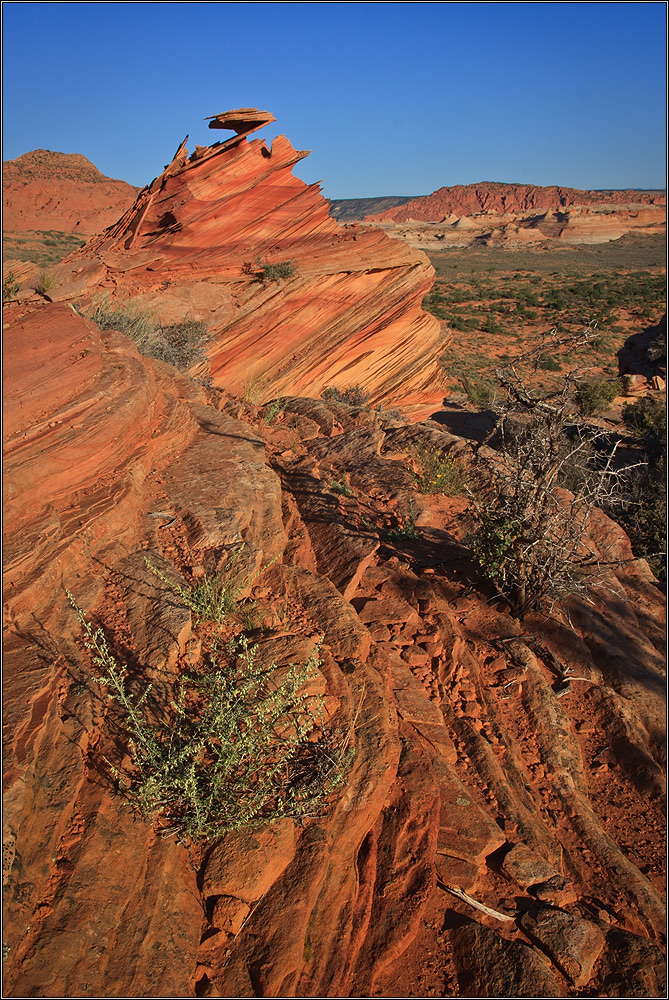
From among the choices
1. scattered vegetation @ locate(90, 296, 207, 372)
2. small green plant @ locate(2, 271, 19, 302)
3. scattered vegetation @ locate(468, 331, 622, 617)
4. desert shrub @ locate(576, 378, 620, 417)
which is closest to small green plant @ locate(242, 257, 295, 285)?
scattered vegetation @ locate(90, 296, 207, 372)

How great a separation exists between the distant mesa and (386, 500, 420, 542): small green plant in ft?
33.0

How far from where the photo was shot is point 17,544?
132 inches

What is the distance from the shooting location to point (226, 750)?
8.39 ft

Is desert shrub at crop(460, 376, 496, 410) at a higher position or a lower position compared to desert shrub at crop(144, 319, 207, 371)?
lower

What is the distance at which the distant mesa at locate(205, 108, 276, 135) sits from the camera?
11273 mm

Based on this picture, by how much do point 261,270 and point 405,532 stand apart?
336 inches

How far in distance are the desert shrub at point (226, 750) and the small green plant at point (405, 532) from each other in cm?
247

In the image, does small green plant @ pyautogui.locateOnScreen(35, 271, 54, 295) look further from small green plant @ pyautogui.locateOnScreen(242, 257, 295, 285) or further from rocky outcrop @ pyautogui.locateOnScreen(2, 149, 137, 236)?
rocky outcrop @ pyautogui.locateOnScreen(2, 149, 137, 236)

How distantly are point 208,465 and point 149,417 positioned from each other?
2.30 ft

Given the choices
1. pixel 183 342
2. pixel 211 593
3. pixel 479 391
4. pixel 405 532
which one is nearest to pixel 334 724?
pixel 211 593

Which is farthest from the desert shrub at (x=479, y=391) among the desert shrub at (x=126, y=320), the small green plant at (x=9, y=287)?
the small green plant at (x=9, y=287)

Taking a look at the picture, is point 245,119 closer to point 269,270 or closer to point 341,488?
Answer: point 269,270

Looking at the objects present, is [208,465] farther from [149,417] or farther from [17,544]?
[17,544]

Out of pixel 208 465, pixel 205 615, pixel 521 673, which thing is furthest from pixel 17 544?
pixel 521 673
